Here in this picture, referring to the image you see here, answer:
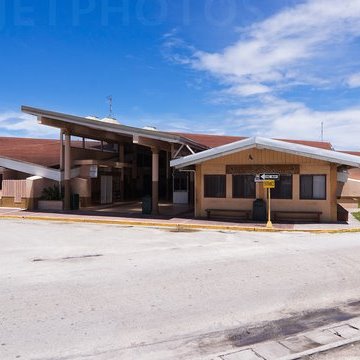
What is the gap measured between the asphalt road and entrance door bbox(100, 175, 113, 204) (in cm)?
1615

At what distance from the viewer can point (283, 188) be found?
20766mm

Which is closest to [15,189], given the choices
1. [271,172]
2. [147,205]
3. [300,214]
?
[147,205]

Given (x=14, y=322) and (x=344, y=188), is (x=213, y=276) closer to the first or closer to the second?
(x=14, y=322)

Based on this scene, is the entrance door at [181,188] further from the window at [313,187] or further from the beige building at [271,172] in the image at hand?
the window at [313,187]

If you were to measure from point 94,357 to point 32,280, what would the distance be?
12.7 ft

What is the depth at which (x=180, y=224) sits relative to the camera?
61.9 ft

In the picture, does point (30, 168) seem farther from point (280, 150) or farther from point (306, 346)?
point (306, 346)

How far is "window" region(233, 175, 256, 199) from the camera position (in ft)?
69.3

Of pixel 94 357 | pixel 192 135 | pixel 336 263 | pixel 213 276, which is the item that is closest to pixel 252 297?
pixel 213 276

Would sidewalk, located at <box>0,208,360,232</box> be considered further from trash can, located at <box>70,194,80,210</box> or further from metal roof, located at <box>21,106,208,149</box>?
metal roof, located at <box>21,106,208,149</box>

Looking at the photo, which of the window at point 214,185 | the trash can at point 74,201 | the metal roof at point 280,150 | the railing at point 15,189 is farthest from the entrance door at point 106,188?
the window at point 214,185

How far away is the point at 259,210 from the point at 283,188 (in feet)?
5.23

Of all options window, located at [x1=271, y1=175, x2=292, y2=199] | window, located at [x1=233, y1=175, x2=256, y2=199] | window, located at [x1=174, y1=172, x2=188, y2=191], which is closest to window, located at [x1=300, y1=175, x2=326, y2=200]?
window, located at [x1=271, y1=175, x2=292, y2=199]

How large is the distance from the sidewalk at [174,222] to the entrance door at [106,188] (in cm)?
640
